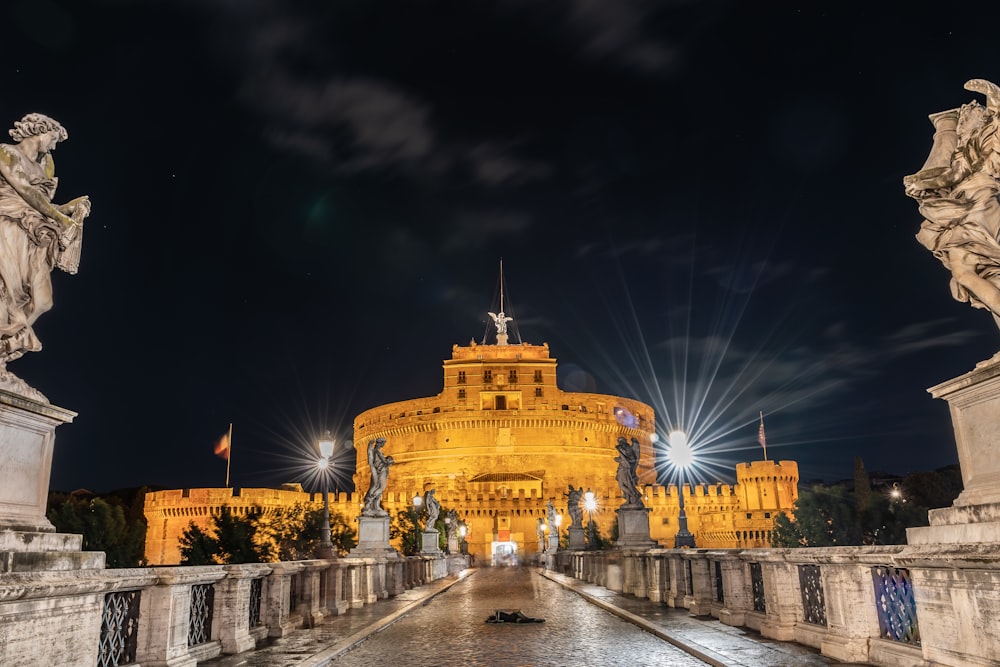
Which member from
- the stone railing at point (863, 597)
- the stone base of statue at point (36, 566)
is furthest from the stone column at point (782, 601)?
the stone base of statue at point (36, 566)

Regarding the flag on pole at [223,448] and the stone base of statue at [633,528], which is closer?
the stone base of statue at [633,528]

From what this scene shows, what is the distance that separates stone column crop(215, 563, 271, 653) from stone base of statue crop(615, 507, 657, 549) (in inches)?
486

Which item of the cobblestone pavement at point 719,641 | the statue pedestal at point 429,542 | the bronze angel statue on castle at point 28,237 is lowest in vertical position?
the cobblestone pavement at point 719,641

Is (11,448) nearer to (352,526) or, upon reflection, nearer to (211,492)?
(352,526)

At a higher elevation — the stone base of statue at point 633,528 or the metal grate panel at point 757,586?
the stone base of statue at point 633,528

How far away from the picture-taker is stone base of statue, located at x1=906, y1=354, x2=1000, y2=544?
4312mm

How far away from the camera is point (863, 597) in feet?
21.3

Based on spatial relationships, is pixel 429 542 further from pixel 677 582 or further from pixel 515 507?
pixel 515 507

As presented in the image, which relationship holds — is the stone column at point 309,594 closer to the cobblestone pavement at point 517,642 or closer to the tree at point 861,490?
the cobblestone pavement at point 517,642

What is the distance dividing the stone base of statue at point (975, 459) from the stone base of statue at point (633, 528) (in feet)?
47.5

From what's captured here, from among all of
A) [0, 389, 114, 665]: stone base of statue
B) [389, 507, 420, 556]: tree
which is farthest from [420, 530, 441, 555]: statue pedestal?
[0, 389, 114, 665]: stone base of statue

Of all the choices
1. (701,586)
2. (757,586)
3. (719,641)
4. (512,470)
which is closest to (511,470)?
(512,470)

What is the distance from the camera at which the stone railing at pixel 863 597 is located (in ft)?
13.9

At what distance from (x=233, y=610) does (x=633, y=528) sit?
42.6 ft
